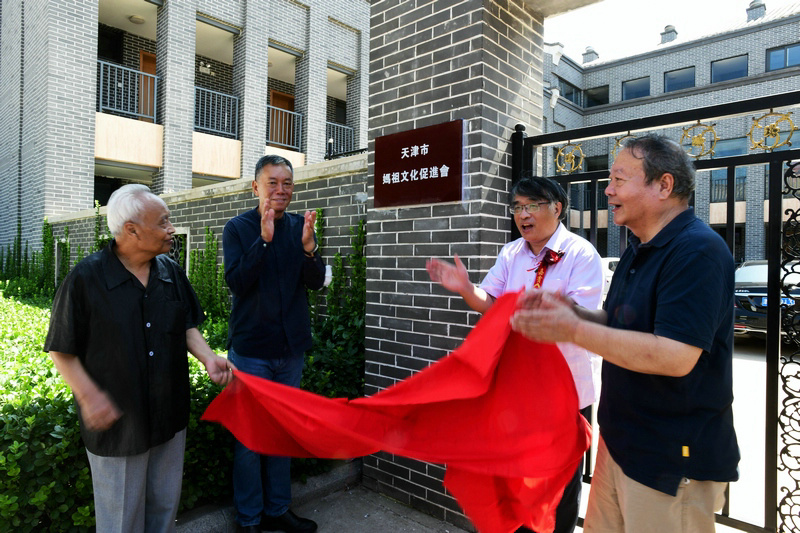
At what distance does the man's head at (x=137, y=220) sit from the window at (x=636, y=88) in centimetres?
3162

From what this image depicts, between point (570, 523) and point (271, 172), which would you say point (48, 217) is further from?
point (570, 523)

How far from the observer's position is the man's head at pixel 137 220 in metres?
2.32

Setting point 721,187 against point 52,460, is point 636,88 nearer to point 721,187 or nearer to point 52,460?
point 721,187

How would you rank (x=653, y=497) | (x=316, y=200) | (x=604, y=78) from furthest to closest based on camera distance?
(x=604, y=78) < (x=316, y=200) < (x=653, y=497)

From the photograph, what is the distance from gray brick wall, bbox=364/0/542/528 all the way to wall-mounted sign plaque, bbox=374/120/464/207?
0.07 metres

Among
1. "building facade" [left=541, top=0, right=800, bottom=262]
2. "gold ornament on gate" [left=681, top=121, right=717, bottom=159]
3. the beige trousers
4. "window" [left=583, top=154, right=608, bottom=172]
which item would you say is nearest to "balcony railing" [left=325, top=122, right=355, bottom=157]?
"building facade" [left=541, top=0, right=800, bottom=262]

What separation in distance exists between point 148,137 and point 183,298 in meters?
13.1

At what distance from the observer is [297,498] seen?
12.3 feet

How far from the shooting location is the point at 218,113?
15828mm

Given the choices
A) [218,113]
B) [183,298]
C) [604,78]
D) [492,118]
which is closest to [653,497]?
[183,298]

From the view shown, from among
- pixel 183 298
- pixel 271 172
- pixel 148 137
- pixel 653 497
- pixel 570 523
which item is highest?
pixel 148 137

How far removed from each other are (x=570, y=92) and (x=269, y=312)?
31.1 metres

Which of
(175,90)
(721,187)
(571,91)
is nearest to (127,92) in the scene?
(175,90)

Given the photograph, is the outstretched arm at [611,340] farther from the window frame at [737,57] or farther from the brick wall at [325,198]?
the window frame at [737,57]
